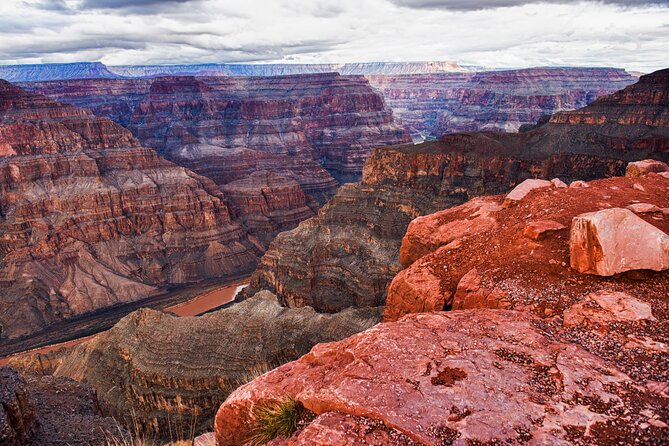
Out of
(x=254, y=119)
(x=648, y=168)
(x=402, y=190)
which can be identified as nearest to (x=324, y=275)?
(x=402, y=190)

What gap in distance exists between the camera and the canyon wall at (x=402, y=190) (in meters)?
47.2

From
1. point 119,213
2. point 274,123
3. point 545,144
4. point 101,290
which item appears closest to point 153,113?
point 274,123

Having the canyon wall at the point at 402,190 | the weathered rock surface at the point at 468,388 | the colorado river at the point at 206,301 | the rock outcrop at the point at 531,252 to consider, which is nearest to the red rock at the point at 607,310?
the rock outcrop at the point at 531,252

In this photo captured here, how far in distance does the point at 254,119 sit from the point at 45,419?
129 meters

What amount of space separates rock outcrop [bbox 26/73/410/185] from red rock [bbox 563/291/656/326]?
99.2 meters

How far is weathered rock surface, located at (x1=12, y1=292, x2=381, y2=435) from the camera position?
2561 centimetres

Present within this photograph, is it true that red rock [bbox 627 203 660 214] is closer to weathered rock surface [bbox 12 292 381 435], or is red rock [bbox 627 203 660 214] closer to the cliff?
the cliff

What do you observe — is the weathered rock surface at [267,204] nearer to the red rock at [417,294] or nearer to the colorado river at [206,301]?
the colorado river at [206,301]

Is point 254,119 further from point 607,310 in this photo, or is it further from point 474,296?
point 607,310

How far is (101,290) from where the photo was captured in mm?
62312

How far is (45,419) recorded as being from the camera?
15.3 m

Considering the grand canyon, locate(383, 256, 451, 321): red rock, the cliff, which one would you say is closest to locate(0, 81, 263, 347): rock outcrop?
the grand canyon

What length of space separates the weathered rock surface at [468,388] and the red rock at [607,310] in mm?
536

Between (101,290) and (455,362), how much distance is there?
6525 centimetres
